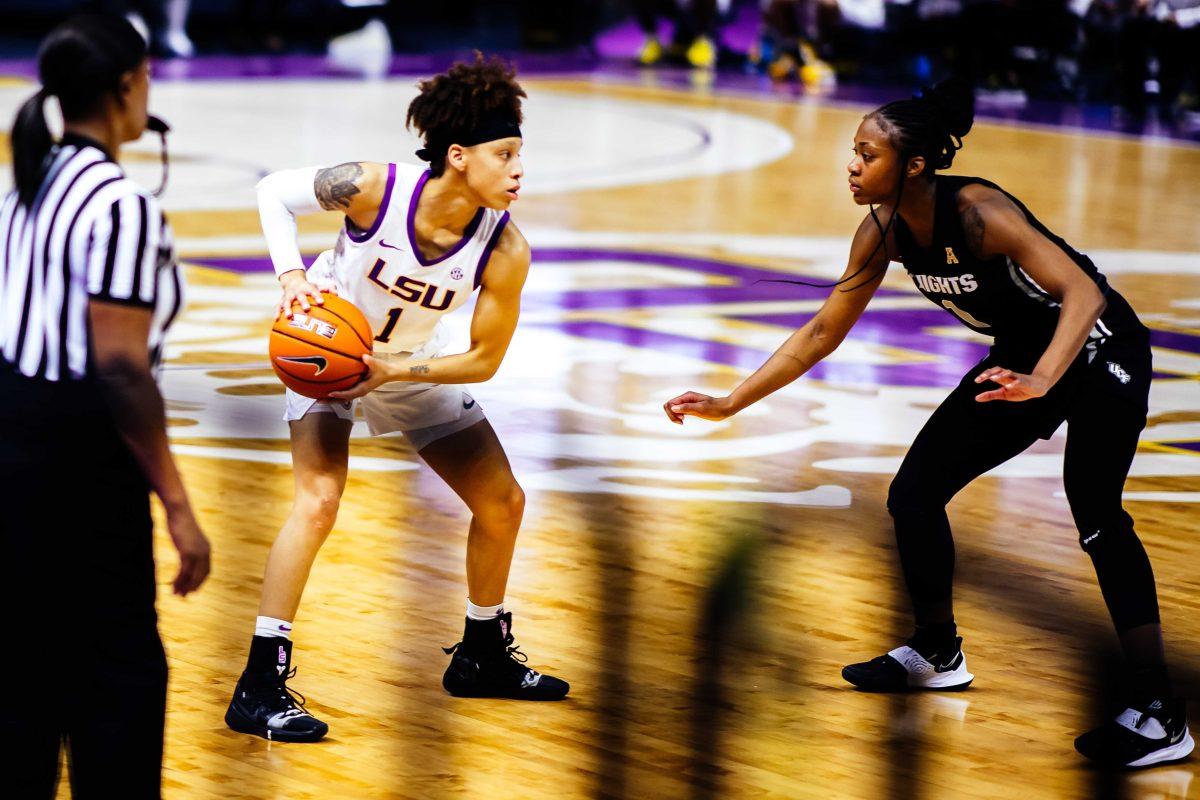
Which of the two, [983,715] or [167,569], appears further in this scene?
[167,569]

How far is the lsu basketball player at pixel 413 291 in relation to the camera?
14.7ft

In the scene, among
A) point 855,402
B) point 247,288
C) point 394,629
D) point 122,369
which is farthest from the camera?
point 247,288

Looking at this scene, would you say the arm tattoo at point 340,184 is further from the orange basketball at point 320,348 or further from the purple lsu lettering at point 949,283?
the purple lsu lettering at point 949,283

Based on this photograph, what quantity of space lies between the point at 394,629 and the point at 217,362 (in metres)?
3.68

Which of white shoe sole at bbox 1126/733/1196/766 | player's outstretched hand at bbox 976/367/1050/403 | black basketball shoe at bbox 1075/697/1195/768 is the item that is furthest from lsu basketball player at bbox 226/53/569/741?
white shoe sole at bbox 1126/733/1196/766

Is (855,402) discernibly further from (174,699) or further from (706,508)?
(174,699)

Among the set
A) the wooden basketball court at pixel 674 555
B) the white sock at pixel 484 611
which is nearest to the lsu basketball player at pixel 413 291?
the white sock at pixel 484 611

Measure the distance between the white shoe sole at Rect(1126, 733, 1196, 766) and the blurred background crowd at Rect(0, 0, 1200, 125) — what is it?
15.8 m

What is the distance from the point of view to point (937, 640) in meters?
4.90

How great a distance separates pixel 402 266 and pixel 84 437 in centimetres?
156

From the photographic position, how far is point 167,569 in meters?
5.70

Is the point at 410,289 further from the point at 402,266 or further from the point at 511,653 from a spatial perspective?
the point at 511,653

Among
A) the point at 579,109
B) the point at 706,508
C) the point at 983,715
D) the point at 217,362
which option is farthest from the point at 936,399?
the point at 579,109

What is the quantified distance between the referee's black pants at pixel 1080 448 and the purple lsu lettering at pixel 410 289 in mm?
1210
